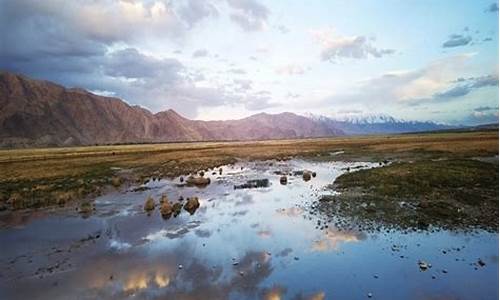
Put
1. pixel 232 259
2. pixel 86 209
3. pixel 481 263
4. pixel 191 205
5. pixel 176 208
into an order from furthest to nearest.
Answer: pixel 191 205 < pixel 86 209 < pixel 176 208 < pixel 232 259 < pixel 481 263

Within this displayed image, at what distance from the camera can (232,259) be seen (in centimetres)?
1867

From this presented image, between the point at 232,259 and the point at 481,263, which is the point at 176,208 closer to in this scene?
the point at 232,259

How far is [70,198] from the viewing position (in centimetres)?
3600

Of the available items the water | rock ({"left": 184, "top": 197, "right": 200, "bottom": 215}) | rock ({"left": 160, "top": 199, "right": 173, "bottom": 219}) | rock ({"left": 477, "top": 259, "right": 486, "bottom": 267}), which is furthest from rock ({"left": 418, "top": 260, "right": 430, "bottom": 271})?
rock ({"left": 160, "top": 199, "right": 173, "bottom": 219})

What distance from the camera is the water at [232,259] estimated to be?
1498 cm

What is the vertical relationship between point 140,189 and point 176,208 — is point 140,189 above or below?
below

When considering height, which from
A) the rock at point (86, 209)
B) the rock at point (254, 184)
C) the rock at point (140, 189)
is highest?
the rock at point (86, 209)

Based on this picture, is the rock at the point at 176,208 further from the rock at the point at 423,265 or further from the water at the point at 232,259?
the rock at the point at 423,265

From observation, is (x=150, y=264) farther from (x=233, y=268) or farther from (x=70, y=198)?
(x=70, y=198)

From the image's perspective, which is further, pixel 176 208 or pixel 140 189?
pixel 140 189

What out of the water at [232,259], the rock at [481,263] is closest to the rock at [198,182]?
the water at [232,259]

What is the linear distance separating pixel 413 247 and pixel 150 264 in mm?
14520

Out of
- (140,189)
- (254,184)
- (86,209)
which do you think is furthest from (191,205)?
(254,184)

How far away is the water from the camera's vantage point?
14977 millimetres
